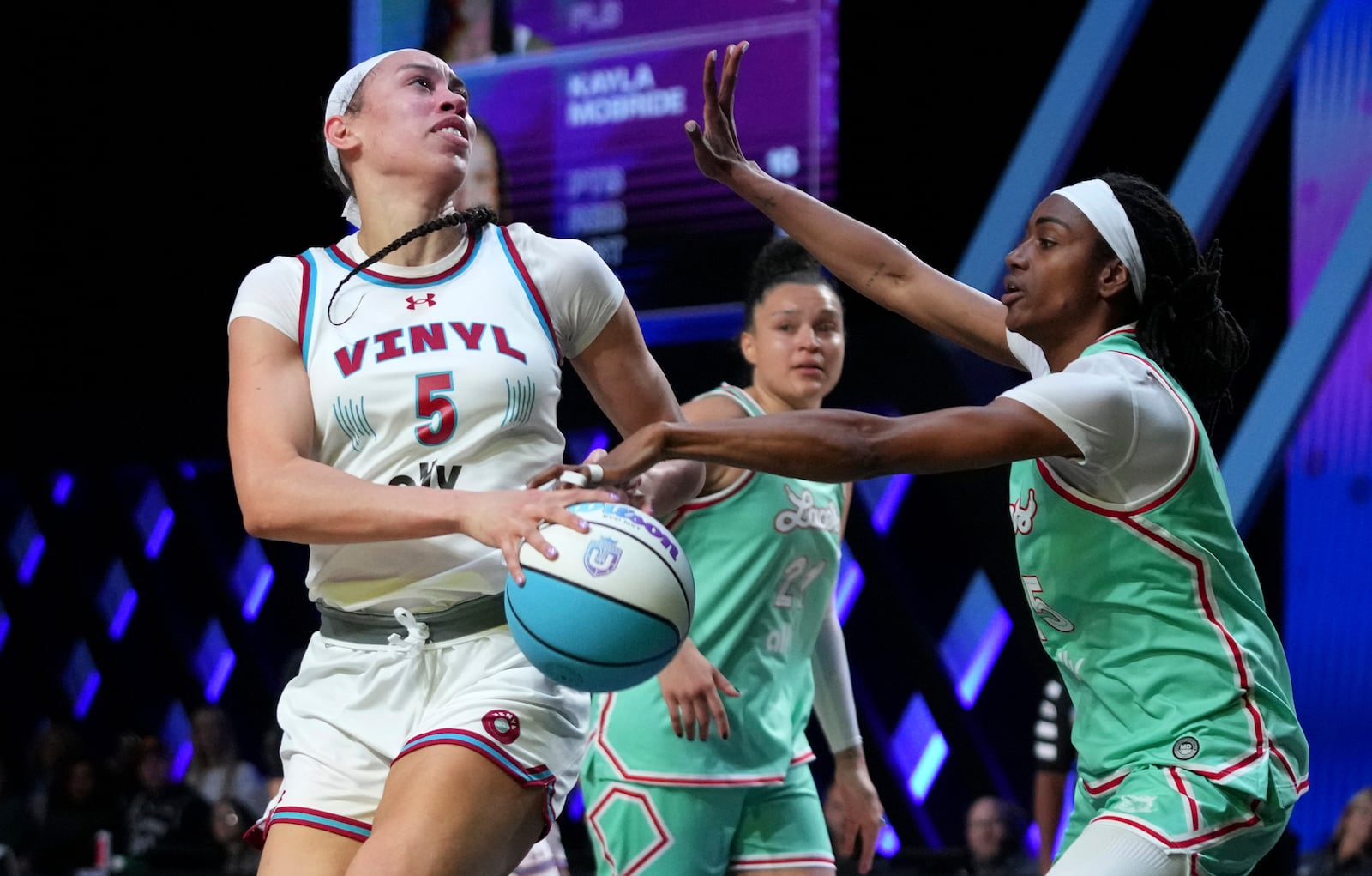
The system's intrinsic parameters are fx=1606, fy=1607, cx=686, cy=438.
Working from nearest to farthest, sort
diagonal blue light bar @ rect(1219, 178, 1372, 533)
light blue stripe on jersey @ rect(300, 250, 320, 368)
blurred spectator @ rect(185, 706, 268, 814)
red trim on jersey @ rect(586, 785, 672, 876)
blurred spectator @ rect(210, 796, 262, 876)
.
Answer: light blue stripe on jersey @ rect(300, 250, 320, 368)
red trim on jersey @ rect(586, 785, 672, 876)
diagonal blue light bar @ rect(1219, 178, 1372, 533)
blurred spectator @ rect(210, 796, 262, 876)
blurred spectator @ rect(185, 706, 268, 814)

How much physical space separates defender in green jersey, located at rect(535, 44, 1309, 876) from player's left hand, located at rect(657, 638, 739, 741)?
0.93 meters

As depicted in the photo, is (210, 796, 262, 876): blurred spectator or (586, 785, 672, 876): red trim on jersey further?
(210, 796, 262, 876): blurred spectator

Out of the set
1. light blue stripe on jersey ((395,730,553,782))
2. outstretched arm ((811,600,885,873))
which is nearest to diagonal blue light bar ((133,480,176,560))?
outstretched arm ((811,600,885,873))

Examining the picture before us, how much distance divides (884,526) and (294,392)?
5777mm

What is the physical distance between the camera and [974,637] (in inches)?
317

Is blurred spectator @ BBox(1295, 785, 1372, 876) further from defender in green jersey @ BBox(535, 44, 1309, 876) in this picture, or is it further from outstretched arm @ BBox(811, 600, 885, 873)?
defender in green jersey @ BBox(535, 44, 1309, 876)

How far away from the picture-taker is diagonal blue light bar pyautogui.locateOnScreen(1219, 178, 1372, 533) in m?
6.25

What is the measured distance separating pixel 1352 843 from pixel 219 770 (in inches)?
226

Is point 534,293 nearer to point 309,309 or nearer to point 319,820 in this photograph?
point 309,309

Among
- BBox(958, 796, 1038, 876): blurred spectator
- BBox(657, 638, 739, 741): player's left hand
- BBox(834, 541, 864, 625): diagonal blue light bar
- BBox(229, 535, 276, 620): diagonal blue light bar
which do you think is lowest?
BBox(229, 535, 276, 620): diagonal blue light bar

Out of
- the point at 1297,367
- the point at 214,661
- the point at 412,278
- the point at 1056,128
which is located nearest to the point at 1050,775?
the point at 1297,367

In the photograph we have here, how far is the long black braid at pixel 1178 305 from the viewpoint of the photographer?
9.27 ft

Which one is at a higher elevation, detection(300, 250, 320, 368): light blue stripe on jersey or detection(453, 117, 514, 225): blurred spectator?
detection(300, 250, 320, 368): light blue stripe on jersey

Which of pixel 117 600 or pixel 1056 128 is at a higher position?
pixel 1056 128
